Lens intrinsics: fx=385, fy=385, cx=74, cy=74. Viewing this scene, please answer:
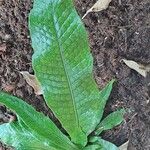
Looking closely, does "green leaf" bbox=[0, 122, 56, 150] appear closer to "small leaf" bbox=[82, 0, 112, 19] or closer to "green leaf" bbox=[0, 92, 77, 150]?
"green leaf" bbox=[0, 92, 77, 150]

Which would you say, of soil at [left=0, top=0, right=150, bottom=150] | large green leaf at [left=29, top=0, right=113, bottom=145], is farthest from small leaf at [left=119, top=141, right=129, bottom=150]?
large green leaf at [left=29, top=0, right=113, bottom=145]

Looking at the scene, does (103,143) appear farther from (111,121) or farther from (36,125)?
(36,125)

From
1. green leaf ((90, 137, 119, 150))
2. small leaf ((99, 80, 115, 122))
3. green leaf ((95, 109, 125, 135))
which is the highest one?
small leaf ((99, 80, 115, 122))

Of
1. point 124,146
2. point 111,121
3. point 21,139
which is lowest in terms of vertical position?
point 124,146

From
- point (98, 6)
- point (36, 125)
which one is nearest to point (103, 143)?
point (36, 125)

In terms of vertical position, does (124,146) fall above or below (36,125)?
below

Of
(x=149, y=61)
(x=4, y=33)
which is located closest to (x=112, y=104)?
(x=149, y=61)
